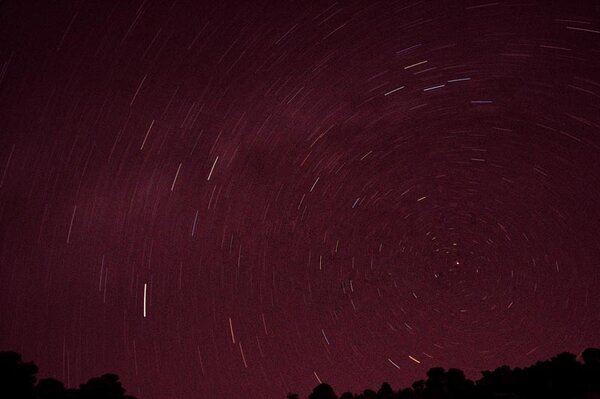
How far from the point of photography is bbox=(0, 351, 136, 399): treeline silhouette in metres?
4.25

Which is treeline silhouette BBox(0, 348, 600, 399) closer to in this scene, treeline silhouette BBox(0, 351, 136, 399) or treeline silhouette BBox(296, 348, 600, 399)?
Result: treeline silhouette BBox(296, 348, 600, 399)

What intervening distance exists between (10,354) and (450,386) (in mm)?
4978

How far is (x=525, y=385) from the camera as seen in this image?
6.81 metres

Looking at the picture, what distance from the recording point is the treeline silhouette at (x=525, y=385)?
644cm

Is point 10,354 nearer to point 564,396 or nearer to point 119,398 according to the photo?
point 119,398

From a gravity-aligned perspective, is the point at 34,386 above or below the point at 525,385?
above

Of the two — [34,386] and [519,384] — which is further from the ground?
[34,386]

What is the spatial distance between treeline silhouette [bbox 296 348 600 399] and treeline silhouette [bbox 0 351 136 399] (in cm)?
270

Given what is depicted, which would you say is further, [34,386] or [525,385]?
[525,385]

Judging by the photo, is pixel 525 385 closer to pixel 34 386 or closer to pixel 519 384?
pixel 519 384

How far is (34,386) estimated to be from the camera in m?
4.42

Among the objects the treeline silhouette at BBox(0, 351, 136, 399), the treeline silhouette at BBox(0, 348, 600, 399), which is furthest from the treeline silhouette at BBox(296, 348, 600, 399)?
the treeline silhouette at BBox(0, 351, 136, 399)

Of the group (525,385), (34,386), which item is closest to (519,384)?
(525,385)

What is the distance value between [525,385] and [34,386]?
5.64m
